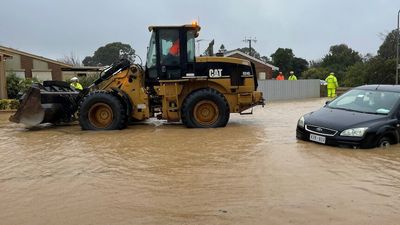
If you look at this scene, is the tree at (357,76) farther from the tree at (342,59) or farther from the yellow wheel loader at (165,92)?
the yellow wheel loader at (165,92)

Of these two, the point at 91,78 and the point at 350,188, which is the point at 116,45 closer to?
the point at 91,78

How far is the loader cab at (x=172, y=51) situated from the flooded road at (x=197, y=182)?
2.71 meters

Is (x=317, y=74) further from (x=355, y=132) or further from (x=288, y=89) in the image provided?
(x=355, y=132)

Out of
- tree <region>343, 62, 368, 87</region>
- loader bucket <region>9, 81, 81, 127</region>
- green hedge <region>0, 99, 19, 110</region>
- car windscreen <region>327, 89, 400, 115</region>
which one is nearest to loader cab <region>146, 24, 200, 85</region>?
loader bucket <region>9, 81, 81, 127</region>

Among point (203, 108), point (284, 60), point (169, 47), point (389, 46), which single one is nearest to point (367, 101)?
point (203, 108)

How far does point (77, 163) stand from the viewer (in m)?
7.76

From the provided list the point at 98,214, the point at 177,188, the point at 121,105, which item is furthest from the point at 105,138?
the point at 98,214

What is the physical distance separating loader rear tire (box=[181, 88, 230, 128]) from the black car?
299 centimetres

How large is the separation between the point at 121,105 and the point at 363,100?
600 cm

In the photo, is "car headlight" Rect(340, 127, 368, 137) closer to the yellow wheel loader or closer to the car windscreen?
the car windscreen

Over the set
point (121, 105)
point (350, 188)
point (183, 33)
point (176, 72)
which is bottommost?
point (350, 188)

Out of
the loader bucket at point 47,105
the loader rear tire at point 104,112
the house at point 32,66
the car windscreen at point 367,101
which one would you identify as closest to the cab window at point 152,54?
the loader rear tire at point 104,112

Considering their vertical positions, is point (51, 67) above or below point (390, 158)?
above

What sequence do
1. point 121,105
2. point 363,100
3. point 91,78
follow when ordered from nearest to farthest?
point 363,100 < point 121,105 < point 91,78
